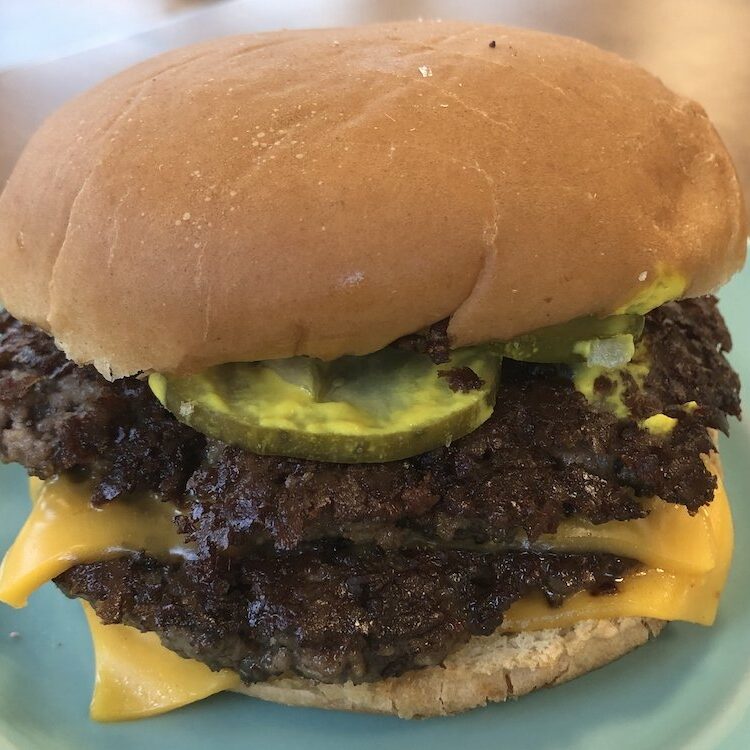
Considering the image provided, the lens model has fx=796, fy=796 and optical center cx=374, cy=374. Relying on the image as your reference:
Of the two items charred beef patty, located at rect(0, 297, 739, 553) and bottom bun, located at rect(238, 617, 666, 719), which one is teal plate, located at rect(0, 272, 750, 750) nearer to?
bottom bun, located at rect(238, 617, 666, 719)

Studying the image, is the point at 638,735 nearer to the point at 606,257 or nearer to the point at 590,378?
the point at 590,378

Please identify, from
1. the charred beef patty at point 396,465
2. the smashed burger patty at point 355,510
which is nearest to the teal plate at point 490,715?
the smashed burger patty at point 355,510

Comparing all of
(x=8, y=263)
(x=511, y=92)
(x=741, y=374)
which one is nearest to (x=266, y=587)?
(x=8, y=263)

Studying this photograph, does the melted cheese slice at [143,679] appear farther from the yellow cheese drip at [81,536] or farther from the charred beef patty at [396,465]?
the charred beef patty at [396,465]

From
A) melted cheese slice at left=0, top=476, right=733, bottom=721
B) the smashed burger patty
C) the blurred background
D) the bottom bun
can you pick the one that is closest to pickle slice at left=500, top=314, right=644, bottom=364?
the smashed burger patty

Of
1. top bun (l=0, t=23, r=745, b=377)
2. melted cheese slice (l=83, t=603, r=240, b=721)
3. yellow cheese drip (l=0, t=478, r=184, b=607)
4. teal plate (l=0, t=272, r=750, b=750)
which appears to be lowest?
teal plate (l=0, t=272, r=750, b=750)

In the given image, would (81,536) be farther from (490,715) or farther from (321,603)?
(490,715)
